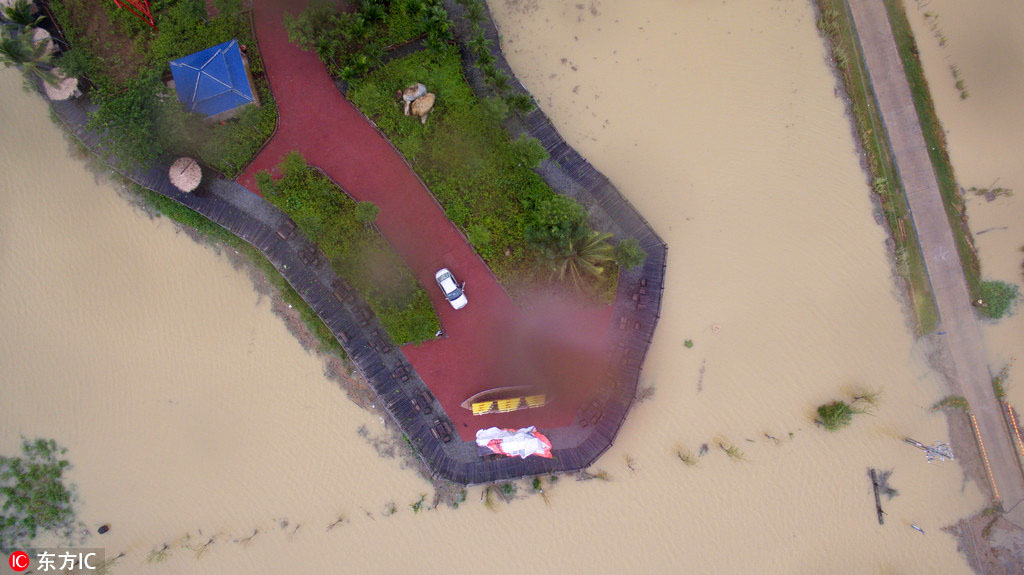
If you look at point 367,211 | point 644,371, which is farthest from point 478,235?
point 644,371

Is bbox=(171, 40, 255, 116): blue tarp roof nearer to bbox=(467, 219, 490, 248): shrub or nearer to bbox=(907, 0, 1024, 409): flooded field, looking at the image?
bbox=(467, 219, 490, 248): shrub

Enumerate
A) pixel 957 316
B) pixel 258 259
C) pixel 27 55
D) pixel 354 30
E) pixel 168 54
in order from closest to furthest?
pixel 27 55 → pixel 354 30 → pixel 168 54 → pixel 957 316 → pixel 258 259

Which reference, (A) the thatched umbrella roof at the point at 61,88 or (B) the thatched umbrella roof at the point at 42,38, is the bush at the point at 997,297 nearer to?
(A) the thatched umbrella roof at the point at 61,88

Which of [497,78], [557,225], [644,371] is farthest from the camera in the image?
[644,371]

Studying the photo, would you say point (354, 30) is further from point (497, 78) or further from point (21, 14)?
point (21, 14)

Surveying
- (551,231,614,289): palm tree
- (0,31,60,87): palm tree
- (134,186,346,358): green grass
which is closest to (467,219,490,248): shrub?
(551,231,614,289): palm tree

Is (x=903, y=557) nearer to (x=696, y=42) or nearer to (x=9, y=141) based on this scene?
(x=696, y=42)
